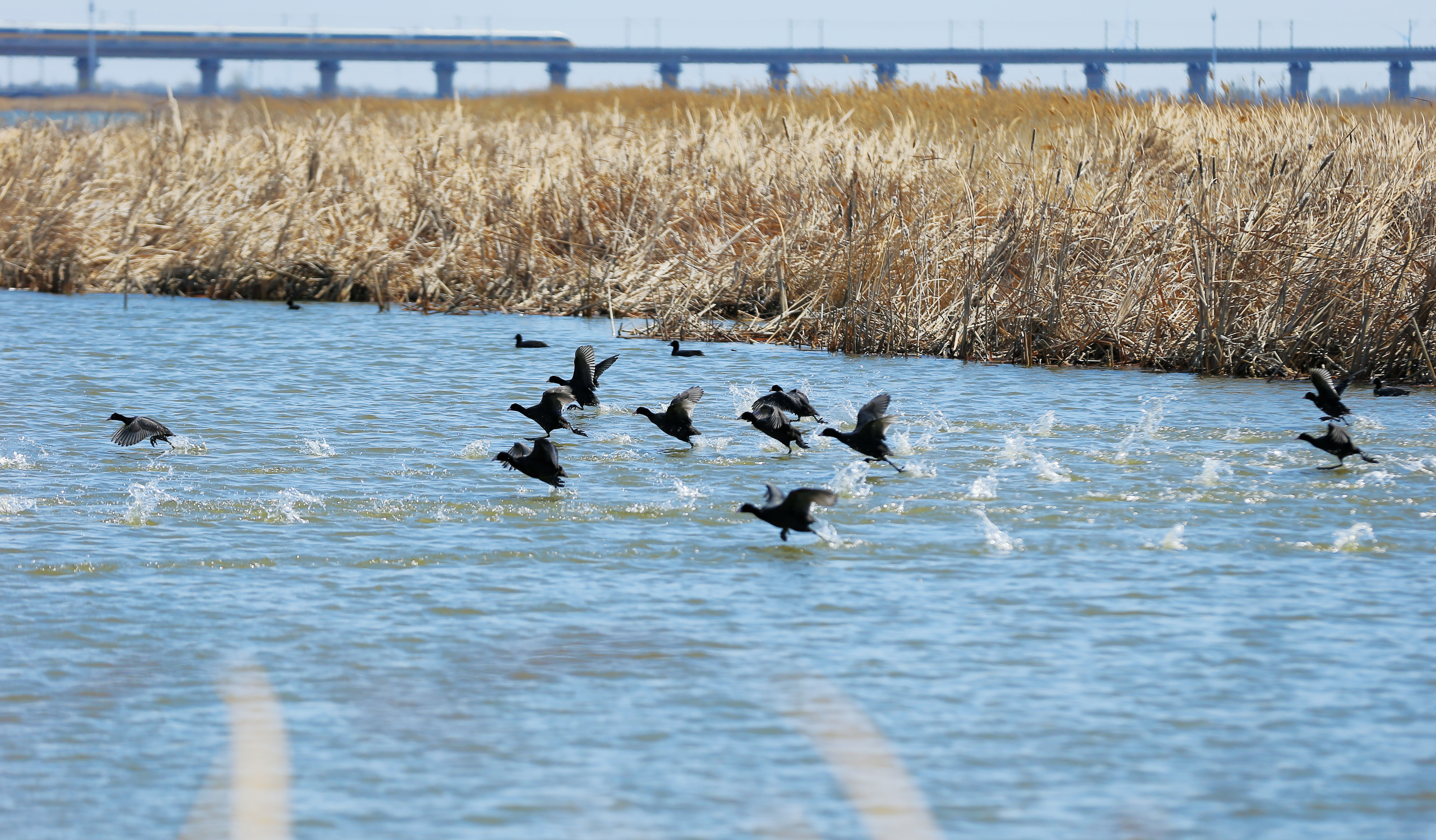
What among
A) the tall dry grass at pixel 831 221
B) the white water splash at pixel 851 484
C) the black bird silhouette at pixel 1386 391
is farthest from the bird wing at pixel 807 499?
the tall dry grass at pixel 831 221

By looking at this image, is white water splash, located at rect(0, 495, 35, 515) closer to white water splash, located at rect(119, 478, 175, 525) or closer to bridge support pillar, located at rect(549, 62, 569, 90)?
white water splash, located at rect(119, 478, 175, 525)

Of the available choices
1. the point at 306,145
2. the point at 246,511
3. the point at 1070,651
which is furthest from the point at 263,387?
the point at 306,145

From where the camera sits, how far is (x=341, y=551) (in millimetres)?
6523

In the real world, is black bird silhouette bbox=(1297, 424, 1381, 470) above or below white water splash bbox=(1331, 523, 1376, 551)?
above

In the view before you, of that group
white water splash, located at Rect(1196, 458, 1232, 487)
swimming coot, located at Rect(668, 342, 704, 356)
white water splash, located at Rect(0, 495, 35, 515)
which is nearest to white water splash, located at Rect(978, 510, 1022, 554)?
white water splash, located at Rect(1196, 458, 1232, 487)

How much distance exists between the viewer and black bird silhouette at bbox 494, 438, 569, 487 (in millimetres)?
7375

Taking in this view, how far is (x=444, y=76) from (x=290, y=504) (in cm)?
10301

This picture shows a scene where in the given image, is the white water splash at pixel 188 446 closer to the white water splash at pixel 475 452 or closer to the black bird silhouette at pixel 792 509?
the white water splash at pixel 475 452

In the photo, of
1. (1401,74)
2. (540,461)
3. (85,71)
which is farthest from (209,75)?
(540,461)

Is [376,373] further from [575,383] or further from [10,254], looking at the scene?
[10,254]

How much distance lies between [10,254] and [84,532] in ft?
44.1

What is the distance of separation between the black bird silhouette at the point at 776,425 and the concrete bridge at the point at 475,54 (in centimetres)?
8399

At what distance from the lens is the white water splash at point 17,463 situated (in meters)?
8.30

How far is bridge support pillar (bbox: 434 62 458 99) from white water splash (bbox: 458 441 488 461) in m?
97.1
